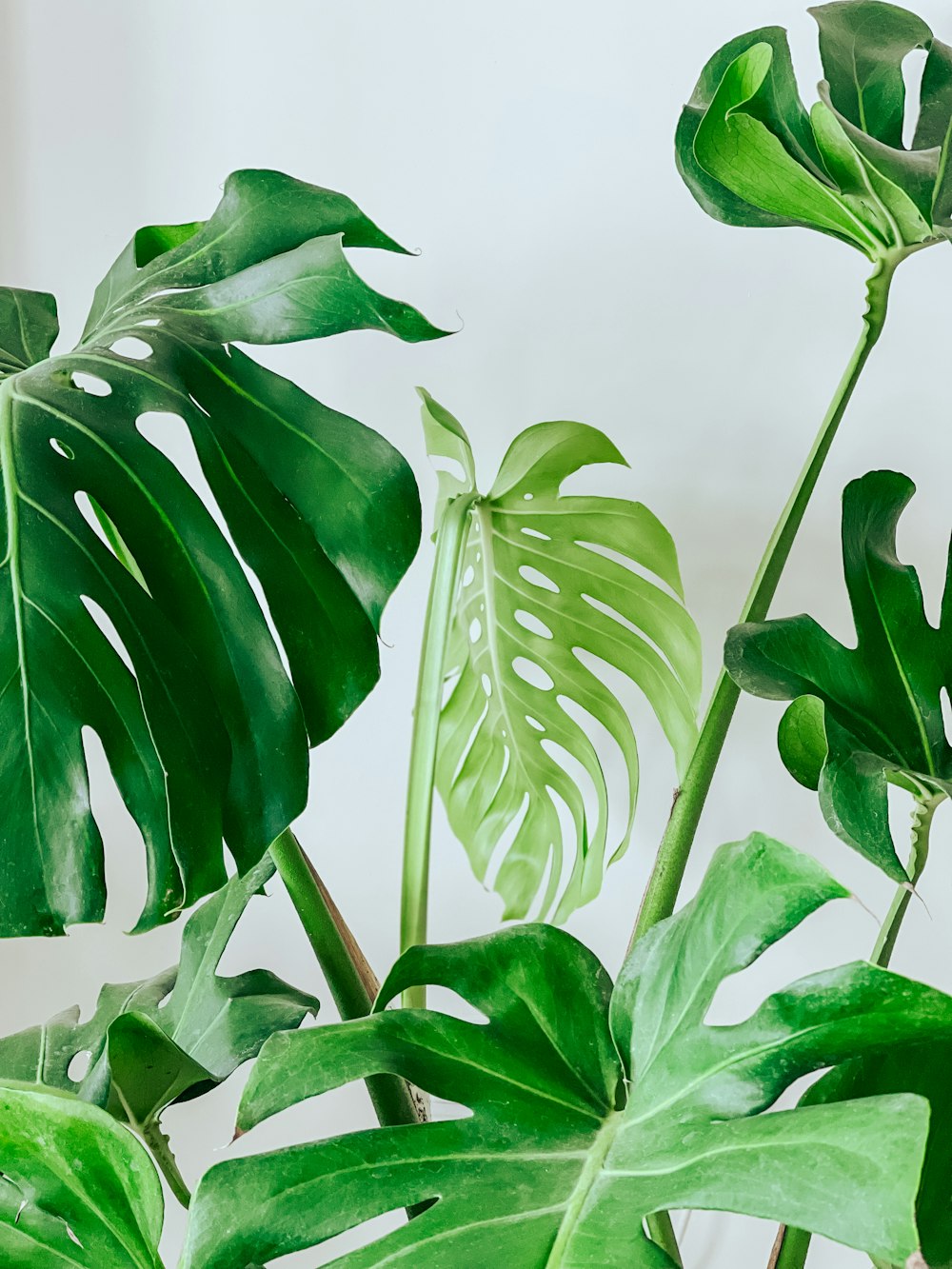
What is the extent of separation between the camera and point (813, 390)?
3.43 ft

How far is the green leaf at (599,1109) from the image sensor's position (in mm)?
395

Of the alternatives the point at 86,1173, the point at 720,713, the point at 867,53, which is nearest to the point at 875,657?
the point at 720,713

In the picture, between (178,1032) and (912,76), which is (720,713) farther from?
(912,76)

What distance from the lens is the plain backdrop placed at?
1.04 metres

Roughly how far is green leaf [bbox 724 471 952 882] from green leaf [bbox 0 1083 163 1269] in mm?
376

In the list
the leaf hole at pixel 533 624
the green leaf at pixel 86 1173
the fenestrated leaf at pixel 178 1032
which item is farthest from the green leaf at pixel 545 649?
the green leaf at pixel 86 1173

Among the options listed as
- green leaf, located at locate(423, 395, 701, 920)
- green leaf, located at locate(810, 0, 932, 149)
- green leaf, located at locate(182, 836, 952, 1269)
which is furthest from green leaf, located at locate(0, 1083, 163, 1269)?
green leaf, located at locate(810, 0, 932, 149)

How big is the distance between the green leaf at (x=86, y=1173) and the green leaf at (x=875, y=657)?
1.23 feet

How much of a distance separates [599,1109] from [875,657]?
34 cm

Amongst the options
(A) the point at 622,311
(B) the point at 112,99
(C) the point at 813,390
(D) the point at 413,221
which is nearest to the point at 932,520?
(C) the point at 813,390

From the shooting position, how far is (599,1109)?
53cm

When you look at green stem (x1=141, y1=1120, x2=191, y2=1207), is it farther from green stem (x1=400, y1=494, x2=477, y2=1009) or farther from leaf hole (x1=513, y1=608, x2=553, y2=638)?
leaf hole (x1=513, y1=608, x2=553, y2=638)

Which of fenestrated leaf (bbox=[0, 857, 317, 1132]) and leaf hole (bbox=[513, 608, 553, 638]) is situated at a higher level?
leaf hole (bbox=[513, 608, 553, 638])

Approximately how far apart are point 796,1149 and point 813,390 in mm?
783
